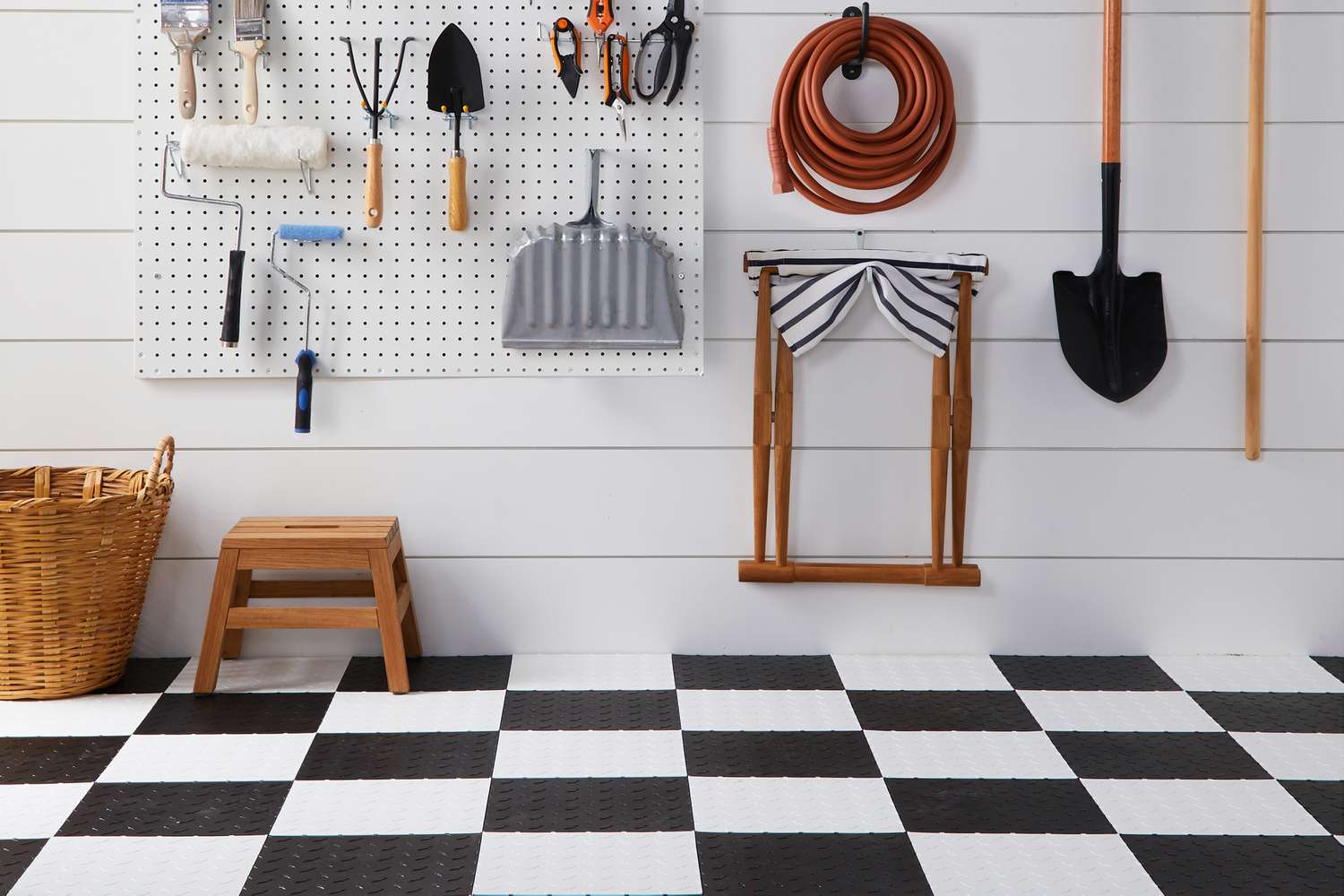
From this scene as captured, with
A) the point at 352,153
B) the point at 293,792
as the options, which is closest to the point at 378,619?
the point at 293,792

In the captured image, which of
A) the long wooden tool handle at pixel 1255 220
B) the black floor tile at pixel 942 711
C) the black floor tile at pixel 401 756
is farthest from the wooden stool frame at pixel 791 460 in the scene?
the black floor tile at pixel 401 756

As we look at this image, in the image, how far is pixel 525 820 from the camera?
1750mm

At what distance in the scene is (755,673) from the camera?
94.8 inches

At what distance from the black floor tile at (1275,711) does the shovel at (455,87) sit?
1.78 meters

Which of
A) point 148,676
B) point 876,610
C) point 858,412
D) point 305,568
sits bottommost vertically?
point 148,676

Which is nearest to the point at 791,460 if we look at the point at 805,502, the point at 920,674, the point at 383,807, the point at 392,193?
the point at 805,502

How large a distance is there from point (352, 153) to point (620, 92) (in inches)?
22.6

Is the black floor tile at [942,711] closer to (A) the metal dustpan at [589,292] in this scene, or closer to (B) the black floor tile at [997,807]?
(B) the black floor tile at [997,807]

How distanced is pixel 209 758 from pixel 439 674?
1.71 feet

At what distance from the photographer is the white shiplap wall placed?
2391 mm

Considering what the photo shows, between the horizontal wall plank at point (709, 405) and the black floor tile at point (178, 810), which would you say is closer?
the black floor tile at point (178, 810)

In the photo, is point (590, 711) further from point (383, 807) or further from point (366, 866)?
point (366, 866)

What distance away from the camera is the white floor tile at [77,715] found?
207cm

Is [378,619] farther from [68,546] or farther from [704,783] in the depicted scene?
[704,783]
